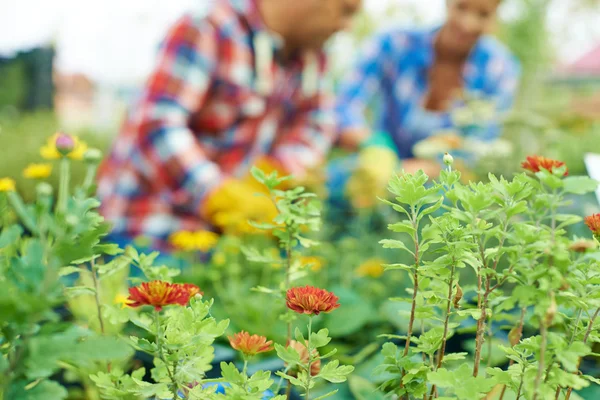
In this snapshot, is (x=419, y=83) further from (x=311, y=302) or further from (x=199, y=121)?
(x=311, y=302)

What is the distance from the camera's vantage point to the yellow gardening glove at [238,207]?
1006 millimetres

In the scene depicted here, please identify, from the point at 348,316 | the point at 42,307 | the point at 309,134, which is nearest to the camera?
the point at 42,307

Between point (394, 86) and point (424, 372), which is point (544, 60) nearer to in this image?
point (394, 86)

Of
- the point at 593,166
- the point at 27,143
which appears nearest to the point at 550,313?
the point at 593,166

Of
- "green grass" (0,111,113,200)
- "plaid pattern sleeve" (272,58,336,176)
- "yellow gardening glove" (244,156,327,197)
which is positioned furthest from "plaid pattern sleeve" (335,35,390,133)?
"green grass" (0,111,113,200)

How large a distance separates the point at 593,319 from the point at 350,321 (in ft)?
1.79

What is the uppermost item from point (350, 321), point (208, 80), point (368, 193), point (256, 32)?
point (256, 32)

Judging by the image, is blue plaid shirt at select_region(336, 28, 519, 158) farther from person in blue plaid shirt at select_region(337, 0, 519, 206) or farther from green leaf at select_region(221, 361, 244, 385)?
green leaf at select_region(221, 361, 244, 385)

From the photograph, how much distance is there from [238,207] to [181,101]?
1.08 ft

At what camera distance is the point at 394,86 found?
1811 millimetres

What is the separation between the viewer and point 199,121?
1311 mm

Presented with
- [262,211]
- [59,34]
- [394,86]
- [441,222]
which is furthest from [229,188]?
[59,34]

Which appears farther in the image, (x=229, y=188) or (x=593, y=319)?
(x=229, y=188)

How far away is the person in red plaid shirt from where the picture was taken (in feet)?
3.95
